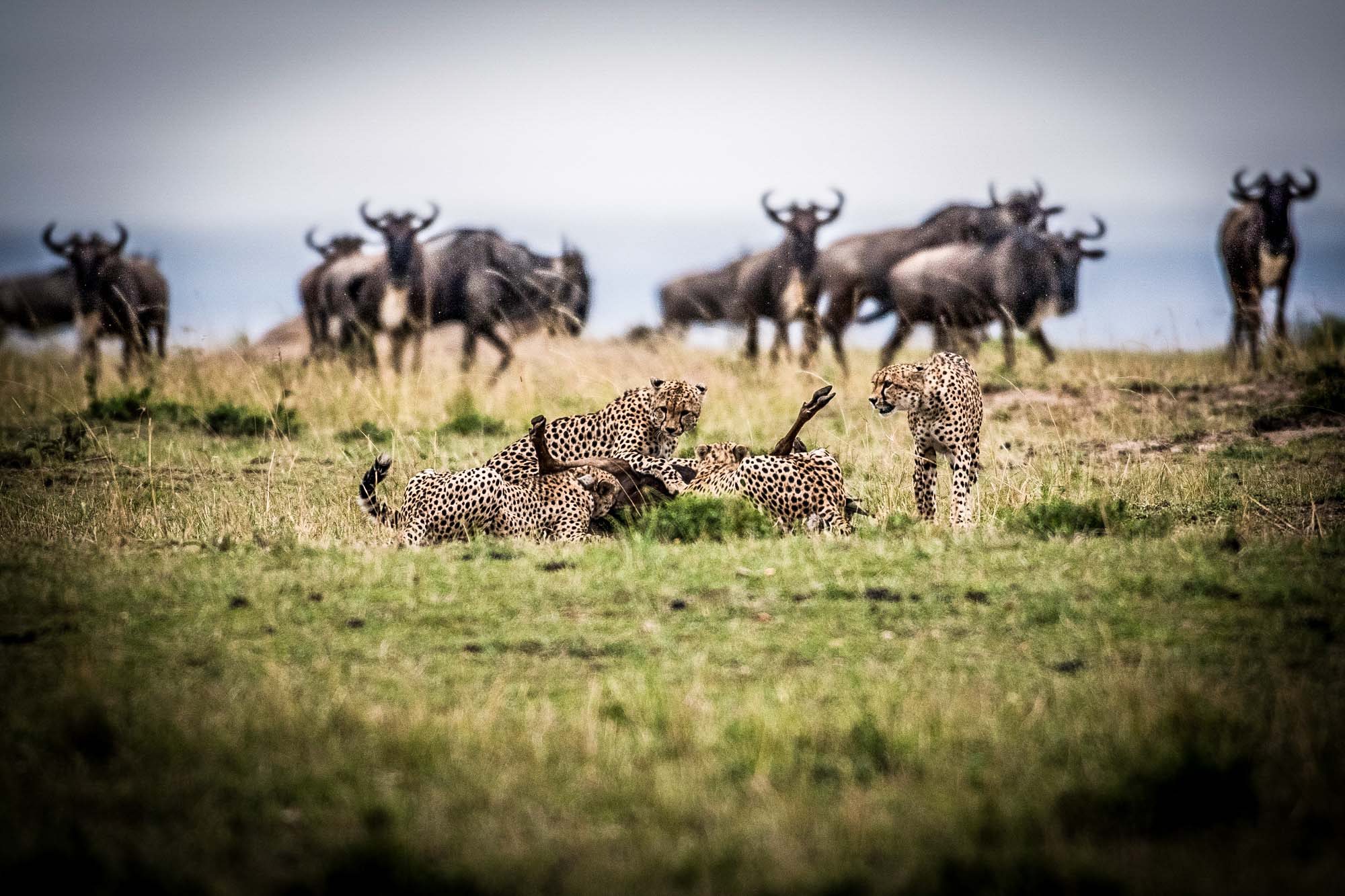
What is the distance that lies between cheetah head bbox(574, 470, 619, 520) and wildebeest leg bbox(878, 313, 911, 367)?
1077 cm

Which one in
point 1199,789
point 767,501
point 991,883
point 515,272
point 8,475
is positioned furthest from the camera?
point 515,272

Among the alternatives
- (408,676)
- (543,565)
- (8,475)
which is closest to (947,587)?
(543,565)

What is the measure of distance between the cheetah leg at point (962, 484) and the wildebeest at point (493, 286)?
464 inches

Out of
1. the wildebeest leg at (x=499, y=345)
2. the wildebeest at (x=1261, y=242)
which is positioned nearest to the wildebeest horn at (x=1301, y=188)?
the wildebeest at (x=1261, y=242)

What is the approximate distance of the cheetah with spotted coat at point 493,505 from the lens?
25.9 feet

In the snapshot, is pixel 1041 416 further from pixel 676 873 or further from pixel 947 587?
pixel 676 873

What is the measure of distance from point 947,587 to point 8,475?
7200 millimetres

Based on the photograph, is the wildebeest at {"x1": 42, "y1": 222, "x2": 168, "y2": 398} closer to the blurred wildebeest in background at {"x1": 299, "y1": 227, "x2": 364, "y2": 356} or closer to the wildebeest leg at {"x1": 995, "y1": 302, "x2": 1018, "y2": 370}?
the blurred wildebeest in background at {"x1": 299, "y1": 227, "x2": 364, "y2": 356}

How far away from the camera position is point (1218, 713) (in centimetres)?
438

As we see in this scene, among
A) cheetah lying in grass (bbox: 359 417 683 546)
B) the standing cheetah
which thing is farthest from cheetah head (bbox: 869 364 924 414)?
cheetah lying in grass (bbox: 359 417 683 546)

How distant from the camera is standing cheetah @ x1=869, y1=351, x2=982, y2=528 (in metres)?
8.91

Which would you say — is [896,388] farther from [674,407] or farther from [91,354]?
[91,354]

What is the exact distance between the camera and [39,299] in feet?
81.3

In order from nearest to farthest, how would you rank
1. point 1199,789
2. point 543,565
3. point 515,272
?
point 1199,789 → point 543,565 → point 515,272
